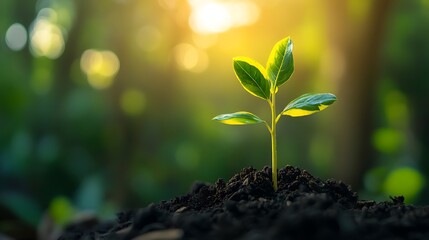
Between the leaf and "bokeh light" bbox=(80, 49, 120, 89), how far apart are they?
6.01 m

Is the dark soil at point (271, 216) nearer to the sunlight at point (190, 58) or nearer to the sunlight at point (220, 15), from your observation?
the sunlight at point (220, 15)

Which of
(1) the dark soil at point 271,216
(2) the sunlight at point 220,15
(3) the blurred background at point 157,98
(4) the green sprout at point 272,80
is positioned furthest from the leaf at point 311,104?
(2) the sunlight at point 220,15

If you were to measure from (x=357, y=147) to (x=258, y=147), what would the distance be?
2.13 m

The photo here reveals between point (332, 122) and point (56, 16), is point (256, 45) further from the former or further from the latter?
point (56, 16)

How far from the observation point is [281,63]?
119 cm

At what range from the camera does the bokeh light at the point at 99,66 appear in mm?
7442

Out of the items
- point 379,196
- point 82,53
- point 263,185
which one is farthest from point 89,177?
point 263,185

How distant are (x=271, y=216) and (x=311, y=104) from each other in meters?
0.31

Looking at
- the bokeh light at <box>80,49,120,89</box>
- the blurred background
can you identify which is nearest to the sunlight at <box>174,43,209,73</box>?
the blurred background

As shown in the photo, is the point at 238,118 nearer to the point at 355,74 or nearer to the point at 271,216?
the point at 271,216

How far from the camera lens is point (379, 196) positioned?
495 cm

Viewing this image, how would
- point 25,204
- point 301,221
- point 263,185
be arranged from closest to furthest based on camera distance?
1. point 301,221
2. point 263,185
3. point 25,204

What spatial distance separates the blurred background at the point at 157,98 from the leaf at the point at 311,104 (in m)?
5.13

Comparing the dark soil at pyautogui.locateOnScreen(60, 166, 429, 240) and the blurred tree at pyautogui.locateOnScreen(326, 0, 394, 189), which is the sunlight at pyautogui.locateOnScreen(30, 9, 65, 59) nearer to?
the blurred tree at pyautogui.locateOnScreen(326, 0, 394, 189)
